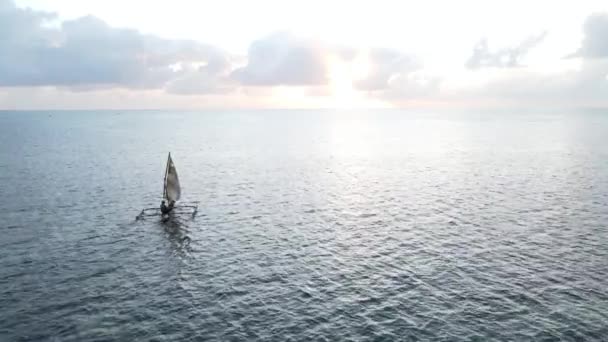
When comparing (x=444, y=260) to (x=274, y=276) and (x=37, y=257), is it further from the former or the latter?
(x=37, y=257)

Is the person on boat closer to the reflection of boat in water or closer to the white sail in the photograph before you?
the reflection of boat in water

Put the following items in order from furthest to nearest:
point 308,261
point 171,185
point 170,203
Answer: point 171,185
point 170,203
point 308,261

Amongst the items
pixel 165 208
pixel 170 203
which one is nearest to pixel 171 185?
pixel 170 203

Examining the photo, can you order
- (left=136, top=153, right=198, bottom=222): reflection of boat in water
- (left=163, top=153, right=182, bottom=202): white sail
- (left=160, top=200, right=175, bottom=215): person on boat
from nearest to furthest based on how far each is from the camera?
(left=160, top=200, right=175, bottom=215): person on boat → (left=136, top=153, right=198, bottom=222): reflection of boat in water → (left=163, top=153, right=182, bottom=202): white sail

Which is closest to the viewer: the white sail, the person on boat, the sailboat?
the person on boat

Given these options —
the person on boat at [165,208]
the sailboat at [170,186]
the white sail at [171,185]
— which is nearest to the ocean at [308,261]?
the person on boat at [165,208]

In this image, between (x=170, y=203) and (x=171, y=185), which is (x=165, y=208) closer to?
(x=170, y=203)

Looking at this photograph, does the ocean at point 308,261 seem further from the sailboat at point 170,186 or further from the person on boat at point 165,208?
the sailboat at point 170,186

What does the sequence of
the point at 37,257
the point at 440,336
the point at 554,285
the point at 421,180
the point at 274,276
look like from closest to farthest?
the point at 440,336 < the point at 554,285 < the point at 274,276 < the point at 37,257 < the point at 421,180

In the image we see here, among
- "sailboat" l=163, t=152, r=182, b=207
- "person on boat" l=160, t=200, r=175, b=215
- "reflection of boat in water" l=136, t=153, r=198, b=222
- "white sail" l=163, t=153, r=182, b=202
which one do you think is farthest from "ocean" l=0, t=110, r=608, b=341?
"white sail" l=163, t=153, r=182, b=202

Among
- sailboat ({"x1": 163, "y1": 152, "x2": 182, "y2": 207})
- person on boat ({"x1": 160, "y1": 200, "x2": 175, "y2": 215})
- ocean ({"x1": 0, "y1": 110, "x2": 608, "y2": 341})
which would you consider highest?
sailboat ({"x1": 163, "y1": 152, "x2": 182, "y2": 207})

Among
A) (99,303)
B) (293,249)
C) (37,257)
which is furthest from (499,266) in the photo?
(37,257)
